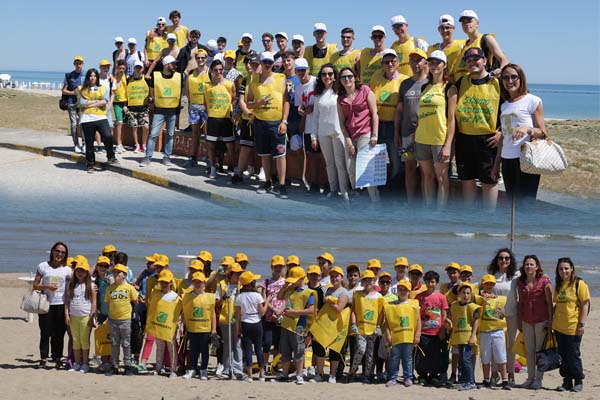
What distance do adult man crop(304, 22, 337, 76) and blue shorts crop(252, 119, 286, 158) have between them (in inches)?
34.6

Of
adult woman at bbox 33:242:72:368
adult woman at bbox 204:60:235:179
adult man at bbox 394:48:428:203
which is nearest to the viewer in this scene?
adult woman at bbox 33:242:72:368

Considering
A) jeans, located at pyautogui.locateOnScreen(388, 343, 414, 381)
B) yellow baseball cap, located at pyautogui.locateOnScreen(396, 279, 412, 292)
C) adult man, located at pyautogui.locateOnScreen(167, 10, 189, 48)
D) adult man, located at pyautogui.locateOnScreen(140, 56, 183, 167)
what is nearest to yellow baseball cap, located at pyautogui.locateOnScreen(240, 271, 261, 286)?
yellow baseball cap, located at pyautogui.locateOnScreen(396, 279, 412, 292)

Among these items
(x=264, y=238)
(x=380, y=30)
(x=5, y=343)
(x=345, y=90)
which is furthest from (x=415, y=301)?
(x=264, y=238)

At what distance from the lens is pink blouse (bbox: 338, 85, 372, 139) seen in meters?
11.1

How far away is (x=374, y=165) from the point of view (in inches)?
437

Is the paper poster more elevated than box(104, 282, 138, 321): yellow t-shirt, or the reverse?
the paper poster

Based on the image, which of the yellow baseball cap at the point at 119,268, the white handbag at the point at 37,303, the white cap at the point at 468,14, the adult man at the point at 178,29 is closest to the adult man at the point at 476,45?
the white cap at the point at 468,14

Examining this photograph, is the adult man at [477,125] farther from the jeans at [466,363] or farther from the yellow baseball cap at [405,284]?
the jeans at [466,363]

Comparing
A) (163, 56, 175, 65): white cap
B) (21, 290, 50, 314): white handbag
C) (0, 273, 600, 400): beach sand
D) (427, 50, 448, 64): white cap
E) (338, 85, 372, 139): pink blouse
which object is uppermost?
(163, 56, 175, 65): white cap

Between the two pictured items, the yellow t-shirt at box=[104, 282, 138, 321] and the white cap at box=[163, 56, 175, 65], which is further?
the white cap at box=[163, 56, 175, 65]

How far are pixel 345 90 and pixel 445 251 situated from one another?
222 inches

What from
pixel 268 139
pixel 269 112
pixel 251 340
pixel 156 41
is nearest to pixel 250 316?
pixel 251 340

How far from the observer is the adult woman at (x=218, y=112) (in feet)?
45.1

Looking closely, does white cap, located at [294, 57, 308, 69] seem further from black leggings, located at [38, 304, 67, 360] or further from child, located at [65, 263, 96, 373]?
black leggings, located at [38, 304, 67, 360]
